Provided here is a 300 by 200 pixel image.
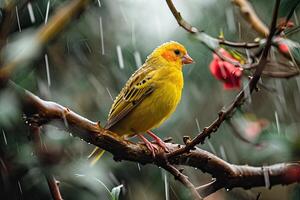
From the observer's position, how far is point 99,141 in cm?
238

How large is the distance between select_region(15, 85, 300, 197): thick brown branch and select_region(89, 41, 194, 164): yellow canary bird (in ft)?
0.81

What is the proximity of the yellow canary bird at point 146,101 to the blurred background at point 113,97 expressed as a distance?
27 cm

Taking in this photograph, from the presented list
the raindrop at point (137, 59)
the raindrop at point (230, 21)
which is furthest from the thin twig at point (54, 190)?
the raindrop at point (230, 21)

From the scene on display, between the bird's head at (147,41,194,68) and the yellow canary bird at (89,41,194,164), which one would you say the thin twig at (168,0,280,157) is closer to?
the yellow canary bird at (89,41,194,164)

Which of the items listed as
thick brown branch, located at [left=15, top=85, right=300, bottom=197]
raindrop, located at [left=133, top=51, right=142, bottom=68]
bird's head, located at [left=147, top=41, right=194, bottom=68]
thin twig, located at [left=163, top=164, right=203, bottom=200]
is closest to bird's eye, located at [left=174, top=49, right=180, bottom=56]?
bird's head, located at [left=147, top=41, right=194, bottom=68]

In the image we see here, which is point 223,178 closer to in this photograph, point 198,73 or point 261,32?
point 261,32

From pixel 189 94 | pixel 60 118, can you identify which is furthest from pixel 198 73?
pixel 60 118

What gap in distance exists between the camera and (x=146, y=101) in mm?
3068

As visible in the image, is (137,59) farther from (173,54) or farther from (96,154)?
(96,154)

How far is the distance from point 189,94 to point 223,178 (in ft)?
6.17

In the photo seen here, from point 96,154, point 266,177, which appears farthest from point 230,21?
point 96,154

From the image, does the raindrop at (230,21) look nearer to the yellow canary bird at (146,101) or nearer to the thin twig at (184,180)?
the yellow canary bird at (146,101)

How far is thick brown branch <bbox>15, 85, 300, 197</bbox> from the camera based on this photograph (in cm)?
215

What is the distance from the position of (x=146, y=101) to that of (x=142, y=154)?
20.7 inches
